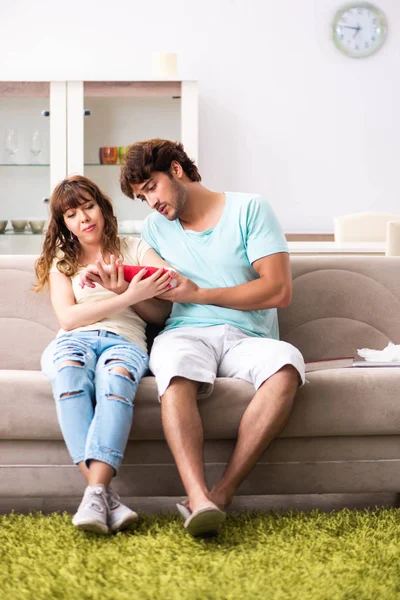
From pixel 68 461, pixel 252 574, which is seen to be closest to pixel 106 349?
pixel 68 461

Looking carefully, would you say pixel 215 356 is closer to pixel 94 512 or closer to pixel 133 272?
pixel 133 272

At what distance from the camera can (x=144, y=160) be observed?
2297mm

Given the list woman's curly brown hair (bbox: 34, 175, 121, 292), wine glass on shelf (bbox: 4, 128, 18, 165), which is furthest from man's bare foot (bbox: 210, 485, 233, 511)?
wine glass on shelf (bbox: 4, 128, 18, 165)

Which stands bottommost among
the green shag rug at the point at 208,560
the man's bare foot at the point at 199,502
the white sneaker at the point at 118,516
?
the green shag rug at the point at 208,560

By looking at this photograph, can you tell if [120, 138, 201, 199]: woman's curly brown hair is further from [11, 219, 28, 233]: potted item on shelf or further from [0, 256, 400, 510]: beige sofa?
[11, 219, 28, 233]: potted item on shelf

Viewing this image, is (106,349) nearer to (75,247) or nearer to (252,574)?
(75,247)

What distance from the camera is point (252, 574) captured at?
1632mm

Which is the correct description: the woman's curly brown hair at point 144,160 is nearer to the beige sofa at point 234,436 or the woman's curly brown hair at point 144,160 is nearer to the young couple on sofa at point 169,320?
the young couple on sofa at point 169,320

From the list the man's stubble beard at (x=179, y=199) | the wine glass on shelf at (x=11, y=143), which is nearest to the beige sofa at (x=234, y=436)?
the man's stubble beard at (x=179, y=199)

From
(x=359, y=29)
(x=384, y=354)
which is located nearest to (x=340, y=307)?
(x=384, y=354)

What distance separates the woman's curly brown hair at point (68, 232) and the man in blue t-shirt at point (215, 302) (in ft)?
0.36

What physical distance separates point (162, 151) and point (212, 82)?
2.89 metres

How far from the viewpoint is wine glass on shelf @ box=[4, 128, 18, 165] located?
187 inches

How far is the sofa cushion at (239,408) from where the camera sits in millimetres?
1998
